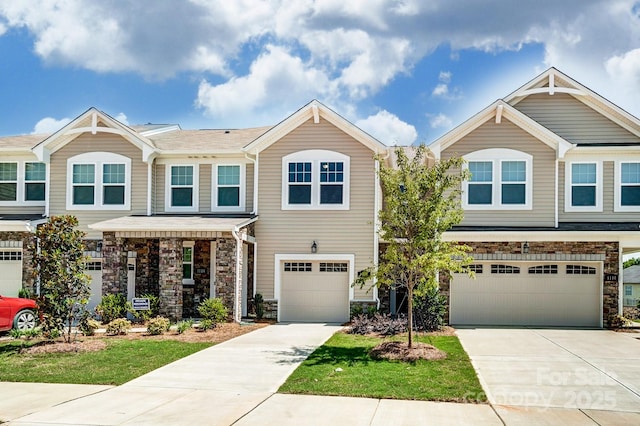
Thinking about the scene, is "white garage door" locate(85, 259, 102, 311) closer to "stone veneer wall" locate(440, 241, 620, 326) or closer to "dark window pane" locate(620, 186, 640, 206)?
"stone veneer wall" locate(440, 241, 620, 326)

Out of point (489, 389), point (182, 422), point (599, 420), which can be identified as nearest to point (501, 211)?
point (489, 389)

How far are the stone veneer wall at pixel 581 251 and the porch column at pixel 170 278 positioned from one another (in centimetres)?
814

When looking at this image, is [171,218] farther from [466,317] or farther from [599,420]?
[599,420]

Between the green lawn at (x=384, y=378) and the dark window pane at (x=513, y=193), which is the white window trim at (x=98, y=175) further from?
the dark window pane at (x=513, y=193)

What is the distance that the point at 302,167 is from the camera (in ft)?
67.9

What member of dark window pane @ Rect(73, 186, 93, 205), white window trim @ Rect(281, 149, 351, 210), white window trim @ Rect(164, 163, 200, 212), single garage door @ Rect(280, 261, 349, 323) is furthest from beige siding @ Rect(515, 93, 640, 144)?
dark window pane @ Rect(73, 186, 93, 205)

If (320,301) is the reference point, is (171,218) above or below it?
above

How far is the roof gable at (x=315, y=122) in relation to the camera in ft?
65.9

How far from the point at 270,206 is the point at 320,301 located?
3.55 meters

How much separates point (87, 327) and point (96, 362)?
3.40 meters

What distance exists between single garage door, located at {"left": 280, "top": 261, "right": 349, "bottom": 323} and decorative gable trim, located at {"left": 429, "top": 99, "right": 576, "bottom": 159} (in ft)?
17.1

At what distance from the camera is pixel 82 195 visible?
854 inches

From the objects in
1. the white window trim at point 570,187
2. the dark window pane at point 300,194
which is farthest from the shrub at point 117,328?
the white window trim at point 570,187

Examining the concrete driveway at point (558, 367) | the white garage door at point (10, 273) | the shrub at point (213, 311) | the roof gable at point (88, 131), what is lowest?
the concrete driveway at point (558, 367)
